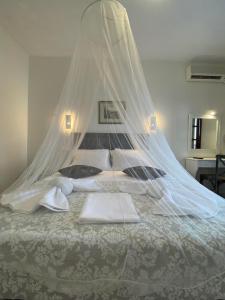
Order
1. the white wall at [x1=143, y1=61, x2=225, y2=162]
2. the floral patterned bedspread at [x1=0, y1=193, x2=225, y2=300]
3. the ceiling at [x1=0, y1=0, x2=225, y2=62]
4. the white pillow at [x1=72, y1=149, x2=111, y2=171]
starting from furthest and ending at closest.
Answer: the white wall at [x1=143, y1=61, x2=225, y2=162]
the white pillow at [x1=72, y1=149, x2=111, y2=171]
the ceiling at [x1=0, y1=0, x2=225, y2=62]
the floral patterned bedspread at [x1=0, y1=193, x2=225, y2=300]

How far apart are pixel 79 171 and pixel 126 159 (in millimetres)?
604

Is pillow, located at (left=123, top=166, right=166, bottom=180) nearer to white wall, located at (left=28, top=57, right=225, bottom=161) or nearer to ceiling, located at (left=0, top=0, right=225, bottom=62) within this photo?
white wall, located at (left=28, top=57, right=225, bottom=161)

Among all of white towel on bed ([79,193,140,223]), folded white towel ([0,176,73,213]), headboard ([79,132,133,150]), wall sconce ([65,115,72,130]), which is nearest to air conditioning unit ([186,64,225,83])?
headboard ([79,132,133,150])

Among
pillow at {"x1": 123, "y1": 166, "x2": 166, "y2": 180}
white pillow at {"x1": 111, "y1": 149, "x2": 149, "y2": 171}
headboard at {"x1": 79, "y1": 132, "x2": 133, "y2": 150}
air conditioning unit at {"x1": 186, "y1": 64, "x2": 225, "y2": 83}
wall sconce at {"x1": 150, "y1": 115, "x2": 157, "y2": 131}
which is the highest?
air conditioning unit at {"x1": 186, "y1": 64, "x2": 225, "y2": 83}

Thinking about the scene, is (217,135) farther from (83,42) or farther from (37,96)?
(37,96)

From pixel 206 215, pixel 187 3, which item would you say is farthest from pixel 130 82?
pixel 206 215

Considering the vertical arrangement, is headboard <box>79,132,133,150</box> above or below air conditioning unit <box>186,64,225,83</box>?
below

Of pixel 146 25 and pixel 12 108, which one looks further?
pixel 12 108

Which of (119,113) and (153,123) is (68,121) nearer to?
(119,113)

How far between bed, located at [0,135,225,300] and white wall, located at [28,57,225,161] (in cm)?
259

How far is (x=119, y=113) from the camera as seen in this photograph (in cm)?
211

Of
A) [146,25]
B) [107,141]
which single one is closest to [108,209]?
[107,141]

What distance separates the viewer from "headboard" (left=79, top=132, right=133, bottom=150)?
88.7 inches

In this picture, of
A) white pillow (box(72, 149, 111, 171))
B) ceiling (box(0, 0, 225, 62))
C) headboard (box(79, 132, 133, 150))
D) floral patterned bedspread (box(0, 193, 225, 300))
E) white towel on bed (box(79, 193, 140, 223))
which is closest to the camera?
floral patterned bedspread (box(0, 193, 225, 300))
